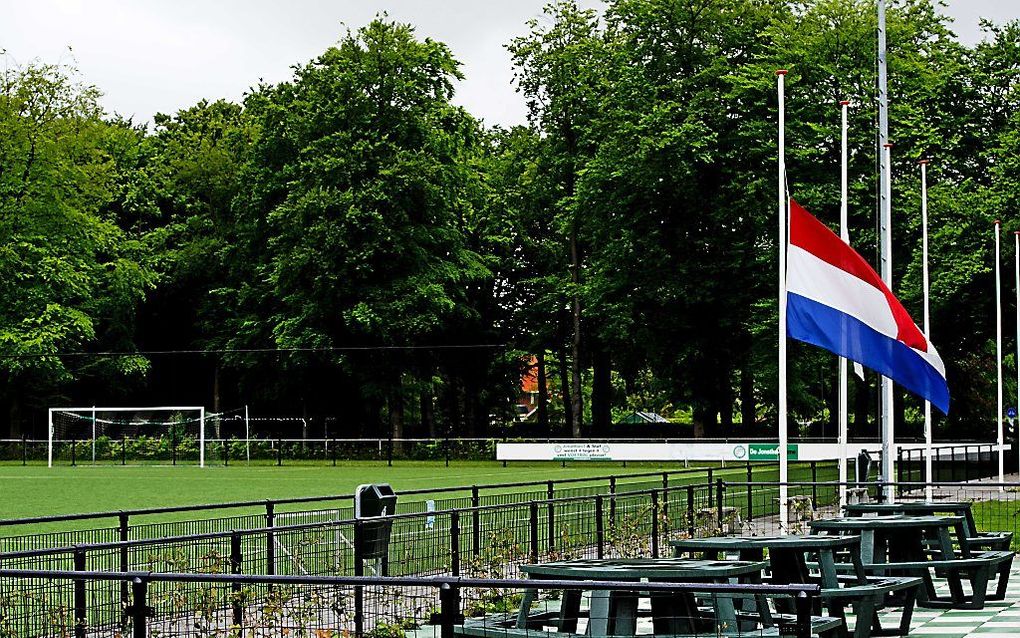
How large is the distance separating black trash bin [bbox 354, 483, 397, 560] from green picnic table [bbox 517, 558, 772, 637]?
12.0ft

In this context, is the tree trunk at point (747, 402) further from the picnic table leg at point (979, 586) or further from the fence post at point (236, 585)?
the fence post at point (236, 585)

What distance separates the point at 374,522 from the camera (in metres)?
13.1

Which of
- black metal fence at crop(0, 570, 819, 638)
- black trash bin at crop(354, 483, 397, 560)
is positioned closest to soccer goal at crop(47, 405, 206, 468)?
black trash bin at crop(354, 483, 397, 560)

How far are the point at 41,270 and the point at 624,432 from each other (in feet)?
83.3

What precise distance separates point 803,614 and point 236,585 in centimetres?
509

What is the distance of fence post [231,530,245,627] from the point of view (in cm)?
1029

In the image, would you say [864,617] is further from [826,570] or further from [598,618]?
[598,618]

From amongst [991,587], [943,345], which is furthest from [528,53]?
[991,587]

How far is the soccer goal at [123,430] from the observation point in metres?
63.9

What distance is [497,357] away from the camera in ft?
249

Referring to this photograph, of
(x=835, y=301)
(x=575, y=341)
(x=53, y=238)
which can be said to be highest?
(x=53, y=238)

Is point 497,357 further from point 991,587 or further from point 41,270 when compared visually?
point 991,587

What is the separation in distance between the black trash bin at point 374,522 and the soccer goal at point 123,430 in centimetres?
4617

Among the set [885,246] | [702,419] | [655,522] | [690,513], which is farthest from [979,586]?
[702,419]
